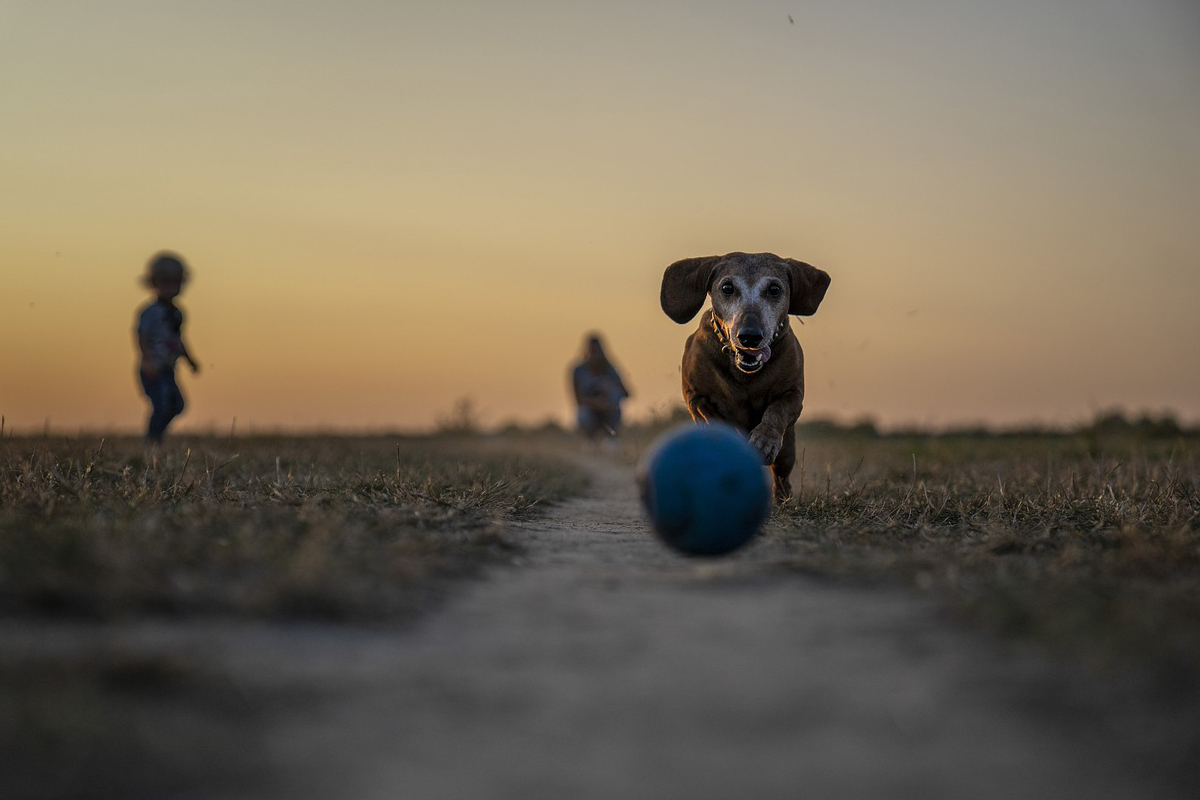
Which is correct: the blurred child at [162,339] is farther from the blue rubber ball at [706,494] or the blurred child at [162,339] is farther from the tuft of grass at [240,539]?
the blue rubber ball at [706,494]

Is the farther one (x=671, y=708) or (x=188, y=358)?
(x=188, y=358)

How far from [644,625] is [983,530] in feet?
9.30

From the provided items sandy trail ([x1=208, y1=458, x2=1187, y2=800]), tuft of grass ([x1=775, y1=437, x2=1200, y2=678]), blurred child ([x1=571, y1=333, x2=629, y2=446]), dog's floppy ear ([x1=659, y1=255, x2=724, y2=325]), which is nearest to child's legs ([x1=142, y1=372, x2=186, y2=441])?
dog's floppy ear ([x1=659, y1=255, x2=724, y2=325])

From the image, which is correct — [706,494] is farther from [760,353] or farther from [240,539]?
[760,353]

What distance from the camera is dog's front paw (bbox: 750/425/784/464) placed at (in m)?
6.17

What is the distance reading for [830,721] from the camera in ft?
7.55

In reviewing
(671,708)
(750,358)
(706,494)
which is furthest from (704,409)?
(671,708)

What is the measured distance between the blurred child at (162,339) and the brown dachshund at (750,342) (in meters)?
6.15

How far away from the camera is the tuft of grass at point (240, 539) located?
3055 millimetres

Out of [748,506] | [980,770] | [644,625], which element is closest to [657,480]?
[748,506]

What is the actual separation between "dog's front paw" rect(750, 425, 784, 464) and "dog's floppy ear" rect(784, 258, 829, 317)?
111 centimetres

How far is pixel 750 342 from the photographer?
6.27 m

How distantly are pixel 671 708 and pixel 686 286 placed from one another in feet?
17.1

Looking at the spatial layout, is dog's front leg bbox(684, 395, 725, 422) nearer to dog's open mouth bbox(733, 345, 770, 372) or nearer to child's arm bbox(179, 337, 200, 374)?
dog's open mouth bbox(733, 345, 770, 372)
